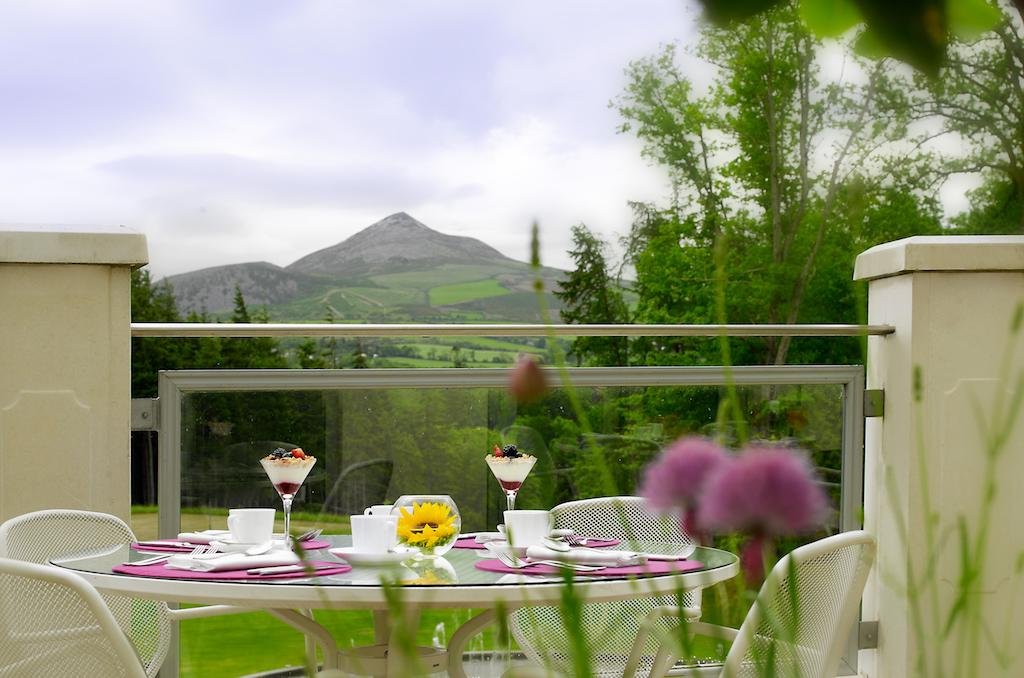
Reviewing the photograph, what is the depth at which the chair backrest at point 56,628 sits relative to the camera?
1870mm

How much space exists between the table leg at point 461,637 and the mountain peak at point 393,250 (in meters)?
26.3

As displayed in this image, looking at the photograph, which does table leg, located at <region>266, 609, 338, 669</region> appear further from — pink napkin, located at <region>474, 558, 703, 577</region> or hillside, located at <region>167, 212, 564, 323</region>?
hillside, located at <region>167, 212, 564, 323</region>

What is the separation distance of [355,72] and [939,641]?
112 ft

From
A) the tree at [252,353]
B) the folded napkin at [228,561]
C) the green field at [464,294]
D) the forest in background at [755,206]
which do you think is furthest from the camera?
the green field at [464,294]

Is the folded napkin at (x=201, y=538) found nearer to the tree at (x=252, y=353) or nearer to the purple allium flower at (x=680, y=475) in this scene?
the purple allium flower at (x=680, y=475)

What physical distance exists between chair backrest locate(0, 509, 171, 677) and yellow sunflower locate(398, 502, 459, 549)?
2.17ft

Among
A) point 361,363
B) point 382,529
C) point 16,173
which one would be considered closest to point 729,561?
point 382,529

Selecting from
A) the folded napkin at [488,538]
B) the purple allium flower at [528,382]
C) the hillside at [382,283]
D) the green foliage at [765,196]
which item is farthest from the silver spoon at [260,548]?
the hillside at [382,283]

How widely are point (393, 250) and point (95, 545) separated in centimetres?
2654

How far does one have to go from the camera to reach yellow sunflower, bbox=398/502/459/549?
2213mm

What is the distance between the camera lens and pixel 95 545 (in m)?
2.71

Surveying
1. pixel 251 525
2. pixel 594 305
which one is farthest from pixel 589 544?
pixel 594 305

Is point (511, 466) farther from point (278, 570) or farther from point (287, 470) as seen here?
point (278, 570)

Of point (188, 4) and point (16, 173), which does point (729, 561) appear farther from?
point (188, 4)
